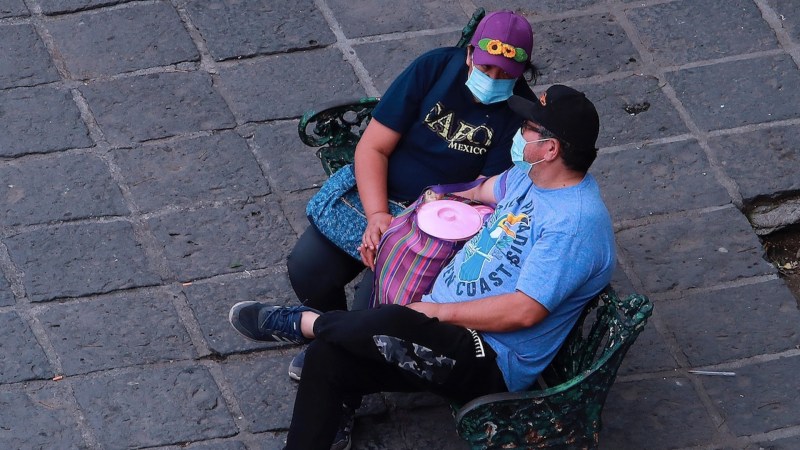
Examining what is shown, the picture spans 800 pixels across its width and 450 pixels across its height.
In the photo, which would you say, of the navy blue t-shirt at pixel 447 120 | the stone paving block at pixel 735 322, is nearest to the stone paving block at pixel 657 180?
the stone paving block at pixel 735 322

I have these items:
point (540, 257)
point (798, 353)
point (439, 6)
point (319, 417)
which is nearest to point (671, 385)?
point (798, 353)

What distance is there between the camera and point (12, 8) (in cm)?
546

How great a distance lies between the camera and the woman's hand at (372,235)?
374cm

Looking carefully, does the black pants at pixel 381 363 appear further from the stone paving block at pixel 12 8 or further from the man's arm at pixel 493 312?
the stone paving block at pixel 12 8

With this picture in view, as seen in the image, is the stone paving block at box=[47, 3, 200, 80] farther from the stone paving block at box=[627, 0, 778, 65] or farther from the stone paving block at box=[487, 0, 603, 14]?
the stone paving block at box=[627, 0, 778, 65]

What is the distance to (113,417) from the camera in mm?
3908

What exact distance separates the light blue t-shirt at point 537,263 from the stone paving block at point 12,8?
2.87 meters

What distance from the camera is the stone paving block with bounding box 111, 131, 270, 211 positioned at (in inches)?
185

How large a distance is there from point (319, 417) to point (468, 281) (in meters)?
0.60

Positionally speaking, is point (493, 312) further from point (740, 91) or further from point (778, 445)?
point (740, 91)

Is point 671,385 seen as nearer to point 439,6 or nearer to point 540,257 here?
point 540,257

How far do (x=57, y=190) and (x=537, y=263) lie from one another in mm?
2240

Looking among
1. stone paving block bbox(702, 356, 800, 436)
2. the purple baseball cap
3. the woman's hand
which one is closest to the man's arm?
the woman's hand

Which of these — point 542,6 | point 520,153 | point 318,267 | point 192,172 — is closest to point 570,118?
point 520,153
